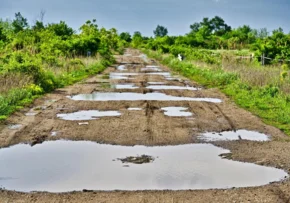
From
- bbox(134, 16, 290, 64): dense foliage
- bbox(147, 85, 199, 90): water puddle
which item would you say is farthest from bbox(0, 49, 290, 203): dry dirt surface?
bbox(134, 16, 290, 64): dense foliage

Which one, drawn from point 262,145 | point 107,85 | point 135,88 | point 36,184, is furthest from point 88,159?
point 107,85

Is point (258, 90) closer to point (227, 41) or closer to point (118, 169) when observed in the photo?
point (118, 169)

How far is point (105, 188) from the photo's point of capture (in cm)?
683

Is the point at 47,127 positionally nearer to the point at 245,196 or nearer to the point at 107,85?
the point at 245,196

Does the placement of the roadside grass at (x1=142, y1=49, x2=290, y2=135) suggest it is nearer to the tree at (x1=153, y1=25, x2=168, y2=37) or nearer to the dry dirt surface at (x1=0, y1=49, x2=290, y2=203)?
the dry dirt surface at (x1=0, y1=49, x2=290, y2=203)

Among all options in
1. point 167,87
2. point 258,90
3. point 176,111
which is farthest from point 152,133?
point 167,87

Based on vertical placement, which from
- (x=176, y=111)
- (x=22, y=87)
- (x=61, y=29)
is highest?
(x=61, y=29)

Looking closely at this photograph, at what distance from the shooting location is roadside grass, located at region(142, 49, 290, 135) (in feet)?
43.1

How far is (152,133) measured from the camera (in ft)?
34.5

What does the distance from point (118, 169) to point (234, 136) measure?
365 centimetres

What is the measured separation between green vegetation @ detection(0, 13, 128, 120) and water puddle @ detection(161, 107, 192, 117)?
4.71 metres

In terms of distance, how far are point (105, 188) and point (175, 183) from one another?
113 centimetres

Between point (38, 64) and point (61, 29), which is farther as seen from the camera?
point (61, 29)

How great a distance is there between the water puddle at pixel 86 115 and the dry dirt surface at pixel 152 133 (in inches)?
11.4
